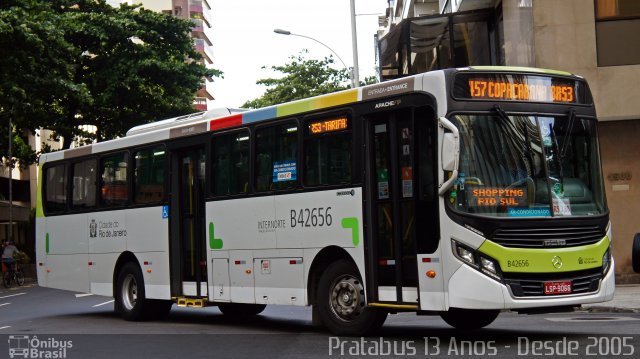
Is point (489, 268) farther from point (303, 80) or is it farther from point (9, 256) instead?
point (303, 80)

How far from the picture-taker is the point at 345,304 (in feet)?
41.9

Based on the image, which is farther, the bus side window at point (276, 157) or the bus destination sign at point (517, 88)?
the bus side window at point (276, 157)

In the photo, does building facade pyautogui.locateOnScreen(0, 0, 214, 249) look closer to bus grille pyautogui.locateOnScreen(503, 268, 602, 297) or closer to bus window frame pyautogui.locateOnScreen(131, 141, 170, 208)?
bus window frame pyautogui.locateOnScreen(131, 141, 170, 208)

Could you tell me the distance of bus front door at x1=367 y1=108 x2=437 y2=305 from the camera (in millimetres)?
11570

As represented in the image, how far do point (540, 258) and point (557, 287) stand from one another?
1.30ft

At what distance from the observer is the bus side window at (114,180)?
18125 millimetres

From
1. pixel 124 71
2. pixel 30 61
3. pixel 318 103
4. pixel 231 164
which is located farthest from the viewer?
pixel 124 71

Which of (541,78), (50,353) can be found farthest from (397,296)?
(50,353)

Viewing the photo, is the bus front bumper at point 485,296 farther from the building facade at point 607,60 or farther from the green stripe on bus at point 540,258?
the building facade at point 607,60

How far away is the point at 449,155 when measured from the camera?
35.7 ft

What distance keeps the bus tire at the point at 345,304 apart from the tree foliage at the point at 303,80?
159 ft

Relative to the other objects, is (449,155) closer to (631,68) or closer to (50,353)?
(50,353)

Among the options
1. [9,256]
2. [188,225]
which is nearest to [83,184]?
[188,225]

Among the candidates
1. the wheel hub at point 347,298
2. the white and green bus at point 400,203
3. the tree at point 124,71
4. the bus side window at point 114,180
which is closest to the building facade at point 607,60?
the white and green bus at point 400,203
